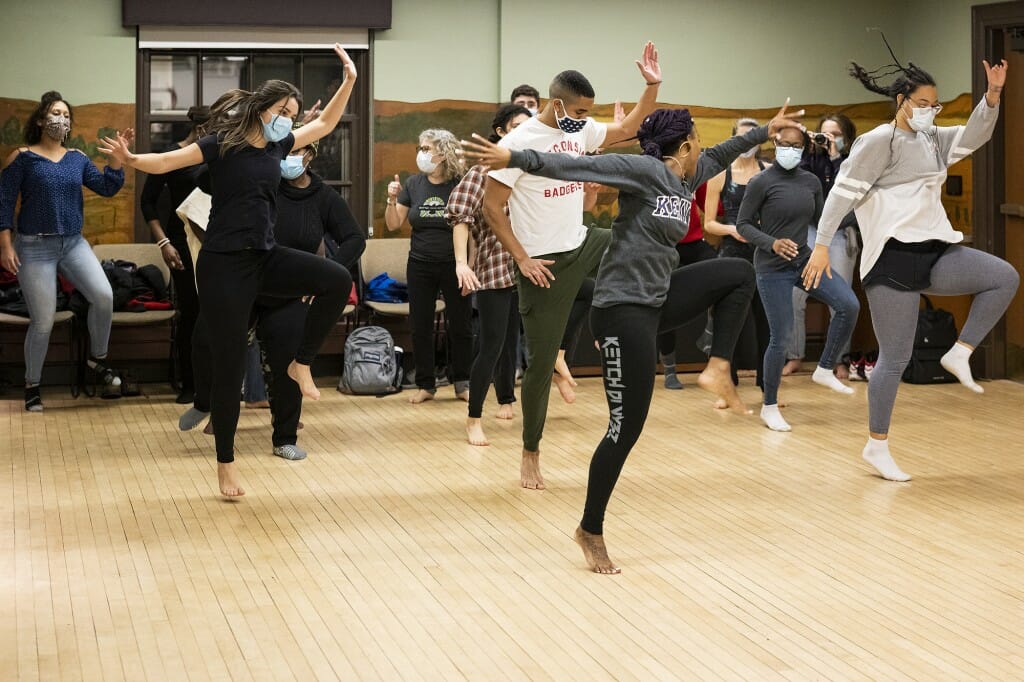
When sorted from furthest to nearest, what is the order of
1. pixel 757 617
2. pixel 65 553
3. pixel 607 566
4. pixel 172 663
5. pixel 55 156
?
pixel 55 156 < pixel 65 553 < pixel 607 566 < pixel 757 617 < pixel 172 663

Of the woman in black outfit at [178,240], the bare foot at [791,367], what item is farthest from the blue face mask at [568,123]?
the bare foot at [791,367]

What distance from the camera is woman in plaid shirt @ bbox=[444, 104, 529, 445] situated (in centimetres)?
670

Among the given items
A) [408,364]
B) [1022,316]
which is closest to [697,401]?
[408,364]

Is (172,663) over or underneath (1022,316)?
underneath

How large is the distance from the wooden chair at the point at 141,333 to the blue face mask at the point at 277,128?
11.2 feet

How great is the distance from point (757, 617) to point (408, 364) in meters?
5.17

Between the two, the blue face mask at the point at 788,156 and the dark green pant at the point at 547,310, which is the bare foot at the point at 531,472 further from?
the blue face mask at the point at 788,156

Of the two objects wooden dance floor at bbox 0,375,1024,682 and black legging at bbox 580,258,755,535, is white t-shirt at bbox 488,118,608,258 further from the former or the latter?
wooden dance floor at bbox 0,375,1024,682

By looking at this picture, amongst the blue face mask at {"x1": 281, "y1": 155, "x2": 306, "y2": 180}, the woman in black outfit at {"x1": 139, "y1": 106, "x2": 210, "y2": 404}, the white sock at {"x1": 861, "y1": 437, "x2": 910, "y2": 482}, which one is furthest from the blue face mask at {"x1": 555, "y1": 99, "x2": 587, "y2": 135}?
the woman in black outfit at {"x1": 139, "y1": 106, "x2": 210, "y2": 404}

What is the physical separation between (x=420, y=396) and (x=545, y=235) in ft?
9.54

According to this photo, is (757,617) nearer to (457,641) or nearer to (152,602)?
(457,641)

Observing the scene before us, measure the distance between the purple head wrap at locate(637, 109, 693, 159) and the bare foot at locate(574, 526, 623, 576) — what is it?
127 centimetres

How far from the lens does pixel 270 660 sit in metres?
3.80

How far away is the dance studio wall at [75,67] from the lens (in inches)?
350
